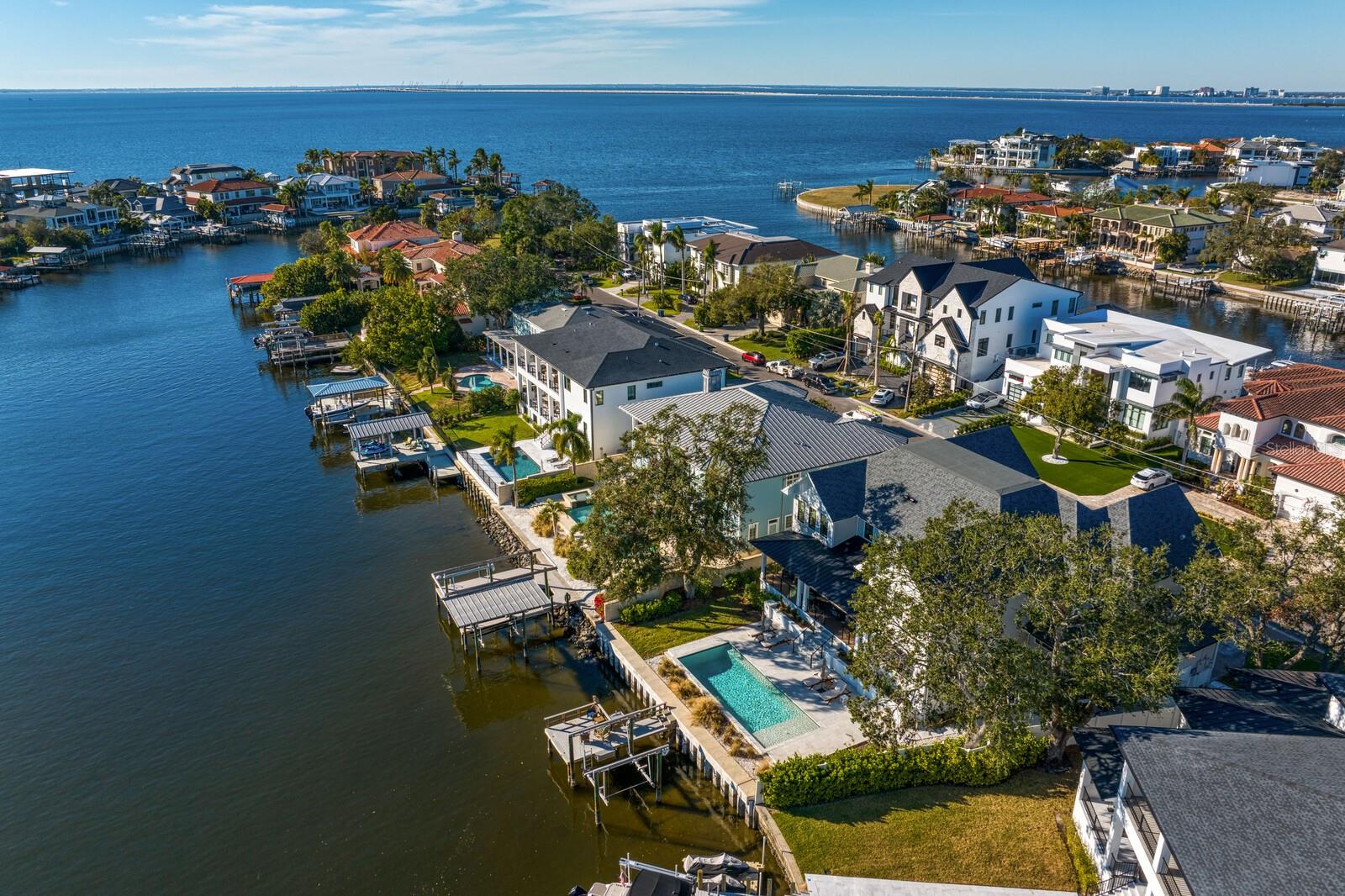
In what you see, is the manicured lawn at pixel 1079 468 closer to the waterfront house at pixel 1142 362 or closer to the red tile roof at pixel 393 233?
the waterfront house at pixel 1142 362

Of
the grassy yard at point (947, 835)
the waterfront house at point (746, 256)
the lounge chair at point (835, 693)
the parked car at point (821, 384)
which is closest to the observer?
the grassy yard at point (947, 835)

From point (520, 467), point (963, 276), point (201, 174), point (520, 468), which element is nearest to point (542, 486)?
point (520, 468)

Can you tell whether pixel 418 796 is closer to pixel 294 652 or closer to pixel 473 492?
pixel 294 652

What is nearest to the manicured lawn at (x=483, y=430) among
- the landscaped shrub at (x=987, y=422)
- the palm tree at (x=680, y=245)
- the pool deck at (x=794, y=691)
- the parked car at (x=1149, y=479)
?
the pool deck at (x=794, y=691)

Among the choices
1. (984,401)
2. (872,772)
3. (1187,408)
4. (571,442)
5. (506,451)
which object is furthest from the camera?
(984,401)

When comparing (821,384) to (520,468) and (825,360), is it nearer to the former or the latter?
(825,360)

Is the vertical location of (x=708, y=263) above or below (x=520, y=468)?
above
